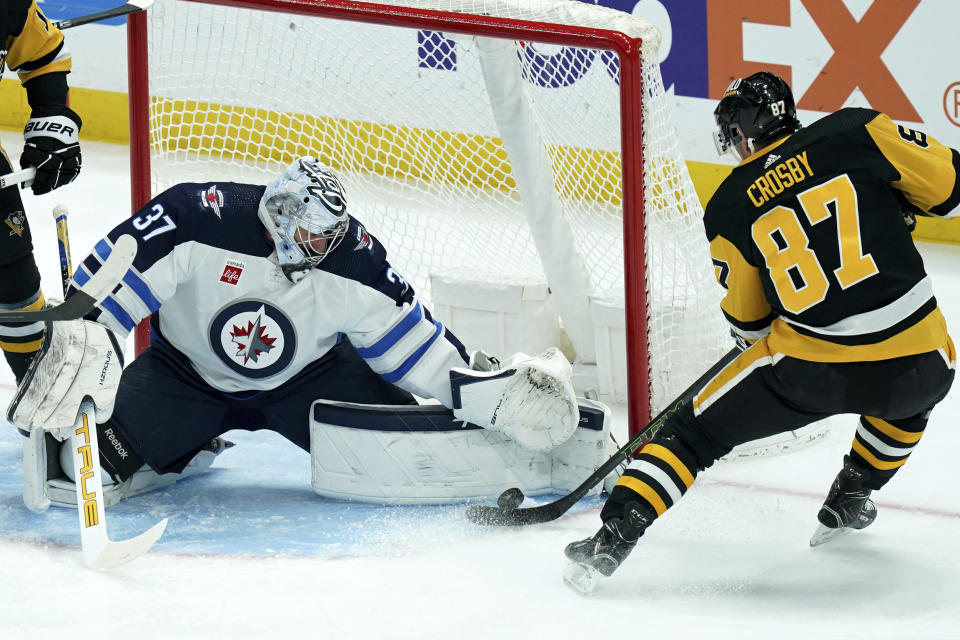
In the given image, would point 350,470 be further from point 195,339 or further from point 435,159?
point 435,159

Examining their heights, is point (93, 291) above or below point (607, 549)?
above

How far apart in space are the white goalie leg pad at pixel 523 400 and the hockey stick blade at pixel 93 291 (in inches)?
30.3

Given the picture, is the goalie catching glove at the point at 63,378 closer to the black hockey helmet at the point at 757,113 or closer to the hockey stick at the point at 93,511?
the hockey stick at the point at 93,511

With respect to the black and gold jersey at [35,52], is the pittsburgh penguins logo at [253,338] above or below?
below

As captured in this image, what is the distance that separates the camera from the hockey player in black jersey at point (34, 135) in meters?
2.88

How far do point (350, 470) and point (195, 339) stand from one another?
444 millimetres

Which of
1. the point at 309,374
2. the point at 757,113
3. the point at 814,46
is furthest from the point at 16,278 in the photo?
the point at 814,46

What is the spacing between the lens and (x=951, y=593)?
2428mm

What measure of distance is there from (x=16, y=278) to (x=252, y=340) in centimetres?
60

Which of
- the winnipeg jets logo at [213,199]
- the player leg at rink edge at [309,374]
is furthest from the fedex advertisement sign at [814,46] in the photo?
the winnipeg jets logo at [213,199]

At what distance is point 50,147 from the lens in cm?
289

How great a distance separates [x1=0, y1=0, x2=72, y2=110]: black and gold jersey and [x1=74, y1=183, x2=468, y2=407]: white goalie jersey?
0.44m

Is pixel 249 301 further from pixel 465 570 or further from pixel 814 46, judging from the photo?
pixel 814 46

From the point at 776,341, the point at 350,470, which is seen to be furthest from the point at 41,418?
the point at 776,341
